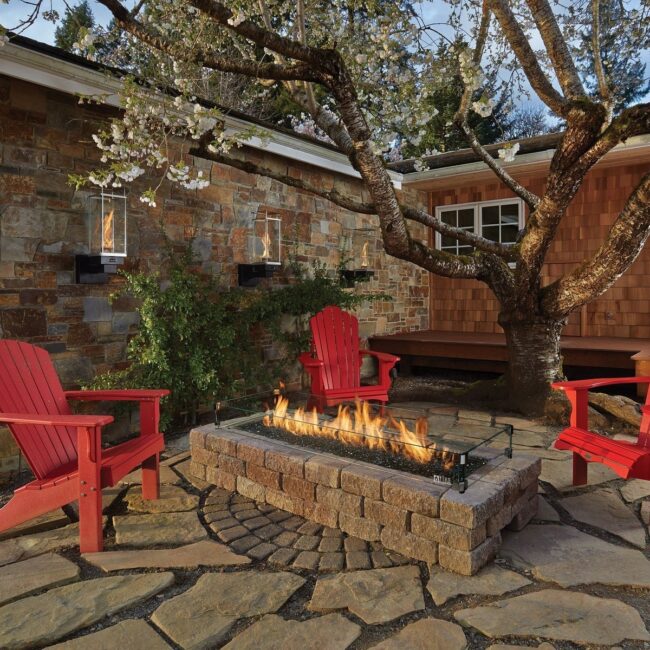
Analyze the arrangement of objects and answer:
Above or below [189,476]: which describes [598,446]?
above

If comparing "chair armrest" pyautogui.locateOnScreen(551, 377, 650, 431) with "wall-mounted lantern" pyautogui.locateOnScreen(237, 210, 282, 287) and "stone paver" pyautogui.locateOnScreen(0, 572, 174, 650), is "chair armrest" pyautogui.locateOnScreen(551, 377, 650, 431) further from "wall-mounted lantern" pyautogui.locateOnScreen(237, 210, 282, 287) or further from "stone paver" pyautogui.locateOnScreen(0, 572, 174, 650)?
"wall-mounted lantern" pyautogui.locateOnScreen(237, 210, 282, 287)

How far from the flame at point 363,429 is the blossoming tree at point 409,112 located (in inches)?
62.4

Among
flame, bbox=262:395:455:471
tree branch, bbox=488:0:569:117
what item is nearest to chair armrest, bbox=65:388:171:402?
flame, bbox=262:395:455:471

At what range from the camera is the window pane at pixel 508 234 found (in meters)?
7.36

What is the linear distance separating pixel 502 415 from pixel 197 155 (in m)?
3.38

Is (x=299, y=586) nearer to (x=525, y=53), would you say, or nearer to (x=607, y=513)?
(x=607, y=513)

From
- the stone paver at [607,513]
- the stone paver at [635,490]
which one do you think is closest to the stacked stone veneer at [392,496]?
the stone paver at [607,513]

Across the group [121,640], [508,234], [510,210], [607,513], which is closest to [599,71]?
[607,513]

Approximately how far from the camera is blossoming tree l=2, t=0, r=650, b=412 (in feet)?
11.3

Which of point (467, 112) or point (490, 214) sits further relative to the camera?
point (490, 214)

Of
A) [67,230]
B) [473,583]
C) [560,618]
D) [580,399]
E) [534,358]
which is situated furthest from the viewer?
[534,358]

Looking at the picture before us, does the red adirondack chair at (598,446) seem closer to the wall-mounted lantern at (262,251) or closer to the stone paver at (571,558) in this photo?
the stone paver at (571,558)

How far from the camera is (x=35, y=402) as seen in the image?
101 inches

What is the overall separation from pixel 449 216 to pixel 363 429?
19.1 feet
